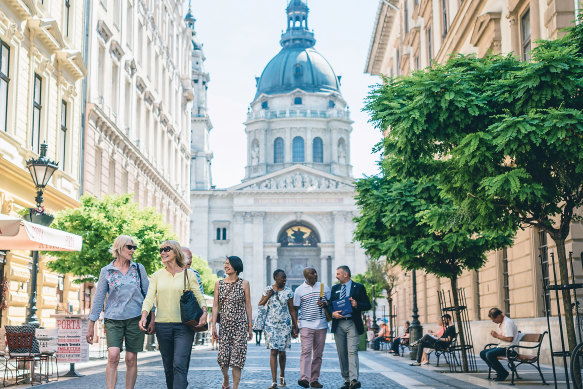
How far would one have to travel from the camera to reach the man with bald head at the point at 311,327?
12391 millimetres

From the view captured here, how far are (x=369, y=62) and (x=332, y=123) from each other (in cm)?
4297

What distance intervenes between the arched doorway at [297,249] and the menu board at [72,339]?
7110 centimetres

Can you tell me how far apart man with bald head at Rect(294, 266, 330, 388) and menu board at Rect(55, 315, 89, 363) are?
4254 mm

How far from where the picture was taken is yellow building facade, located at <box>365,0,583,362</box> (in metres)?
16.8

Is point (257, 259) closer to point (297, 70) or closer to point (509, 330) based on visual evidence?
A: point (297, 70)

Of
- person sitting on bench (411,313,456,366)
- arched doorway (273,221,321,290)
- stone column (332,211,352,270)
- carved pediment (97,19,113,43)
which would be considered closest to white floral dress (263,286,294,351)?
person sitting on bench (411,313,456,366)

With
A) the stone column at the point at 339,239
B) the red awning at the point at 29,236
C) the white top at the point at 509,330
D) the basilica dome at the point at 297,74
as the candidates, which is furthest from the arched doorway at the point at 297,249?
the red awning at the point at 29,236

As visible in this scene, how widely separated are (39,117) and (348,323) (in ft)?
42.2

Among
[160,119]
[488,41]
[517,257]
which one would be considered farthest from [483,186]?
[160,119]

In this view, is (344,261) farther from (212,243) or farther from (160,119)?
(160,119)

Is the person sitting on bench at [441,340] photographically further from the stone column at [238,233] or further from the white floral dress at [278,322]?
the stone column at [238,233]

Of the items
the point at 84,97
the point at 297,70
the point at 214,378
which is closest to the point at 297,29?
the point at 297,70

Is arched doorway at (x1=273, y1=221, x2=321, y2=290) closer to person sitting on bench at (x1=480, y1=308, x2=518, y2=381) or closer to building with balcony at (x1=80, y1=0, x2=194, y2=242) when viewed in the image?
building with balcony at (x1=80, y1=0, x2=194, y2=242)

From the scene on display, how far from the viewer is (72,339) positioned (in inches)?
572
